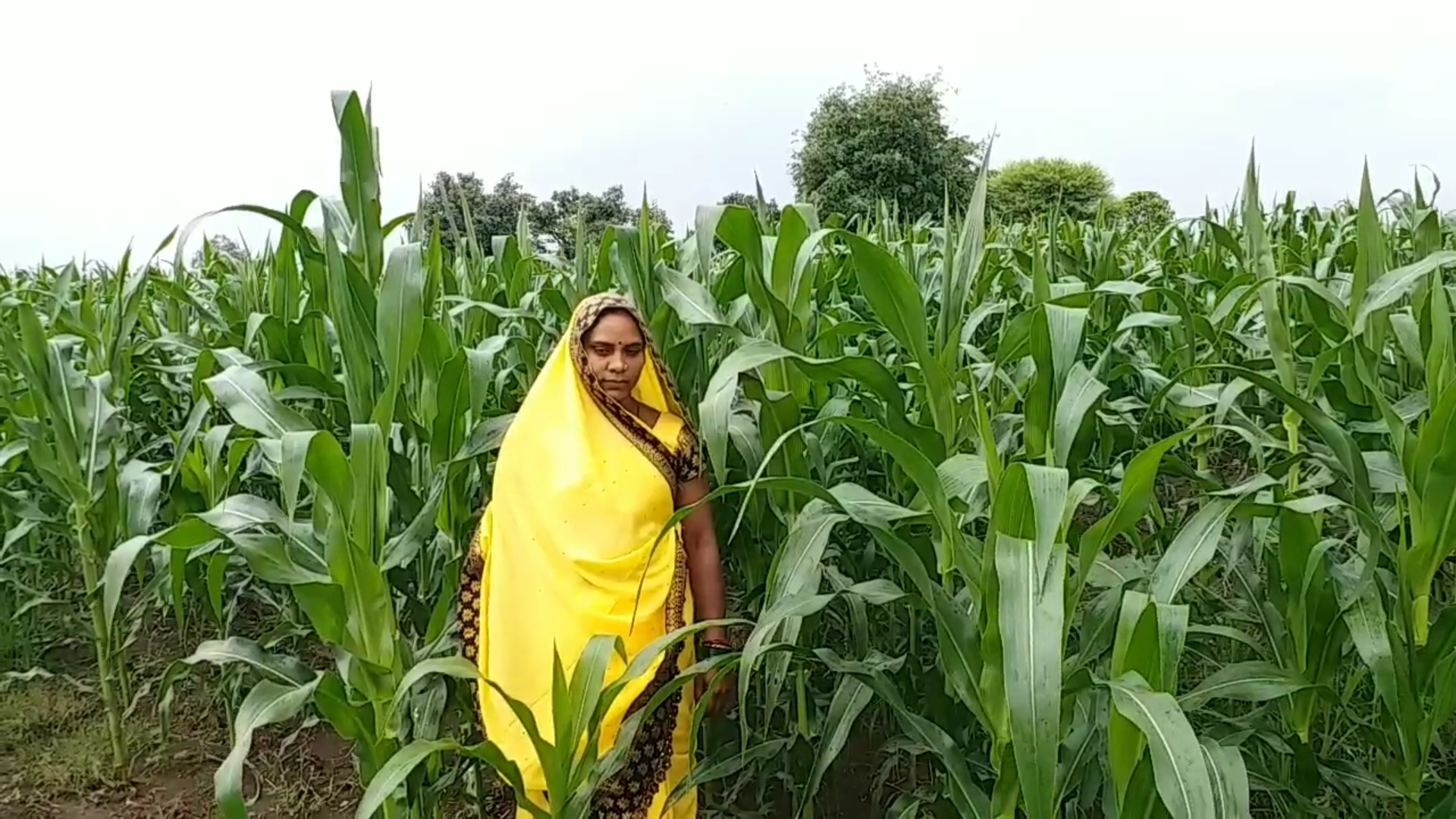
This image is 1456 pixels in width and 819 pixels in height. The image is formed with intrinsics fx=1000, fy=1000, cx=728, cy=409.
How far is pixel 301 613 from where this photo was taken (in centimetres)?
273

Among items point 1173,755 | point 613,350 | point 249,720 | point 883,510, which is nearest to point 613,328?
point 613,350

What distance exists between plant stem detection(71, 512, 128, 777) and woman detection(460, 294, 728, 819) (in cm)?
129

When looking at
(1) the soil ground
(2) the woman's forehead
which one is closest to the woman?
(2) the woman's forehead

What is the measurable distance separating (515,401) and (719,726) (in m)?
1.01

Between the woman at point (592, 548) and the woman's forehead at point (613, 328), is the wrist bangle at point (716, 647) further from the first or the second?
the woman's forehead at point (613, 328)

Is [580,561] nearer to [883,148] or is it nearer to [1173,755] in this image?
[1173,755]

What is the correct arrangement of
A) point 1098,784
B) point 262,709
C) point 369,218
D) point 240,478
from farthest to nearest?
point 240,478 < point 369,218 < point 1098,784 < point 262,709

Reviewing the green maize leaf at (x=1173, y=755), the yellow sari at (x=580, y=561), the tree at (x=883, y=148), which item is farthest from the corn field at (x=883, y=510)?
the tree at (x=883, y=148)

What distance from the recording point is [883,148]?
81.0ft

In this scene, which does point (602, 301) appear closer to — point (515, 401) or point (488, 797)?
point (515, 401)

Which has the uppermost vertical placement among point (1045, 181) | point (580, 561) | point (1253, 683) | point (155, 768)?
point (1045, 181)

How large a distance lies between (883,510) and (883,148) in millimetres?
24342

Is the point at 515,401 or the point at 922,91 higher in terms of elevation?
the point at 922,91

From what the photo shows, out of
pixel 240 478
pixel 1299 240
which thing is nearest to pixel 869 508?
pixel 240 478
